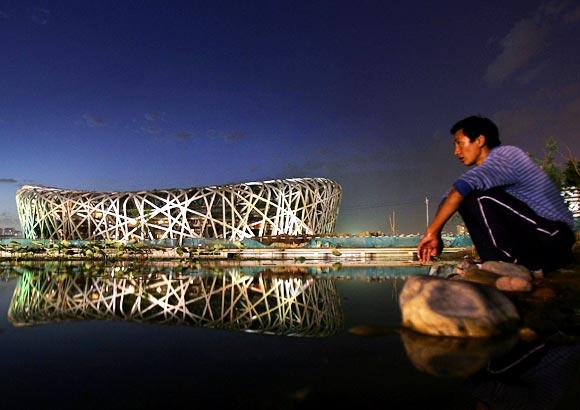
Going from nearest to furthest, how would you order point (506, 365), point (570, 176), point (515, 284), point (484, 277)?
point (506, 365)
point (515, 284)
point (484, 277)
point (570, 176)

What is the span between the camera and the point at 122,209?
55938 mm

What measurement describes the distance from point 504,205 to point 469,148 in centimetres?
90

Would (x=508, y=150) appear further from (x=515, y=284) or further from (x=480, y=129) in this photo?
(x=515, y=284)

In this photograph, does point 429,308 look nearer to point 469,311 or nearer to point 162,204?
point 469,311

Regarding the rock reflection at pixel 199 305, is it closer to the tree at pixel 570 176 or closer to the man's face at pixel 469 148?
the man's face at pixel 469 148

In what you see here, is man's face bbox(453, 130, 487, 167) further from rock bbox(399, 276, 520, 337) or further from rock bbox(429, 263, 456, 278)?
rock bbox(399, 276, 520, 337)

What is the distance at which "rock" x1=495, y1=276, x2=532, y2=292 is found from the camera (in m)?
4.83

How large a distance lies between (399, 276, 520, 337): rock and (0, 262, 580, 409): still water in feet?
0.61

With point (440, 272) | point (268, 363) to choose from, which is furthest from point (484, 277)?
point (440, 272)

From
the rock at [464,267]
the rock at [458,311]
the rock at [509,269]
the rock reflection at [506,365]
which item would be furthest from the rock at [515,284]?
the rock reflection at [506,365]

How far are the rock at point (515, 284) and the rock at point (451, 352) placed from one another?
1.44 metres

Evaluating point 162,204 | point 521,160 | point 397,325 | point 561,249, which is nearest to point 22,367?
point 397,325

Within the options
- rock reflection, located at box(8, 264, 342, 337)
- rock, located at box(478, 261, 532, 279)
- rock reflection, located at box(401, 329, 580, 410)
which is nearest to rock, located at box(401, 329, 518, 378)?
rock reflection, located at box(401, 329, 580, 410)

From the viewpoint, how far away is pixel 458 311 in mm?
3754
